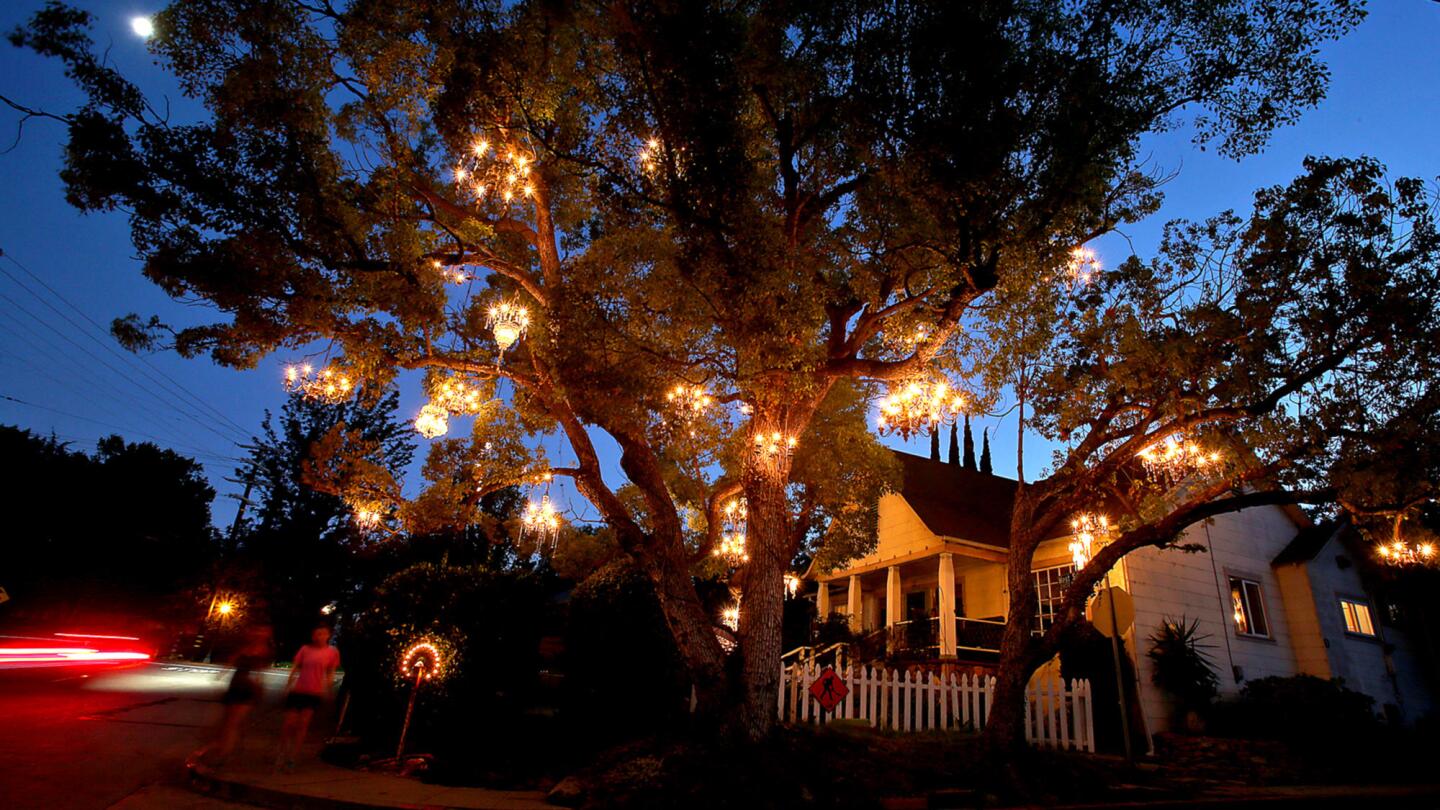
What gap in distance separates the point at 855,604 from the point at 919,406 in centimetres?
1126

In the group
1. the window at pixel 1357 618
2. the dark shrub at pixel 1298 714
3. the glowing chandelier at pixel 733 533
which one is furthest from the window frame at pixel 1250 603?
the glowing chandelier at pixel 733 533

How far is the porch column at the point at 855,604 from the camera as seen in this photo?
20000mm

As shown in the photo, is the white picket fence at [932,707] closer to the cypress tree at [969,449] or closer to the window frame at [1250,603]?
the window frame at [1250,603]

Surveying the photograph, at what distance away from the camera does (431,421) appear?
38.2 ft

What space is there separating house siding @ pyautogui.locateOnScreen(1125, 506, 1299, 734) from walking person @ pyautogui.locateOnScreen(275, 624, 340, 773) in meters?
14.6

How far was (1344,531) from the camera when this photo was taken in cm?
1750

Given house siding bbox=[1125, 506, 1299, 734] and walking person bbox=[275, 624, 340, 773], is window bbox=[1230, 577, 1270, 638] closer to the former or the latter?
house siding bbox=[1125, 506, 1299, 734]

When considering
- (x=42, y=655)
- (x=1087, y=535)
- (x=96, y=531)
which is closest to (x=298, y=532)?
(x=96, y=531)

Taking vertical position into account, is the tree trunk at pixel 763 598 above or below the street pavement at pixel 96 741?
above

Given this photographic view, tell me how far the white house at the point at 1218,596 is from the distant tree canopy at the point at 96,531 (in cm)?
3525

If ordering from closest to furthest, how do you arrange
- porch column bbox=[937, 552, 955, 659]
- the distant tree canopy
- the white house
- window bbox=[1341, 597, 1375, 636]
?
the white house
porch column bbox=[937, 552, 955, 659]
window bbox=[1341, 597, 1375, 636]
the distant tree canopy

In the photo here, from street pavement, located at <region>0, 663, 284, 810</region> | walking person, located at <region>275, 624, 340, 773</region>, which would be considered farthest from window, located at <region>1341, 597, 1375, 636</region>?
street pavement, located at <region>0, 663, 284, 810</region>

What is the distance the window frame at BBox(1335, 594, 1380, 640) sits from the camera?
53.7ft

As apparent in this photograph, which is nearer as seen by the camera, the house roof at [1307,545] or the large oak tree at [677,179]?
the large oak tree at [677,179]
